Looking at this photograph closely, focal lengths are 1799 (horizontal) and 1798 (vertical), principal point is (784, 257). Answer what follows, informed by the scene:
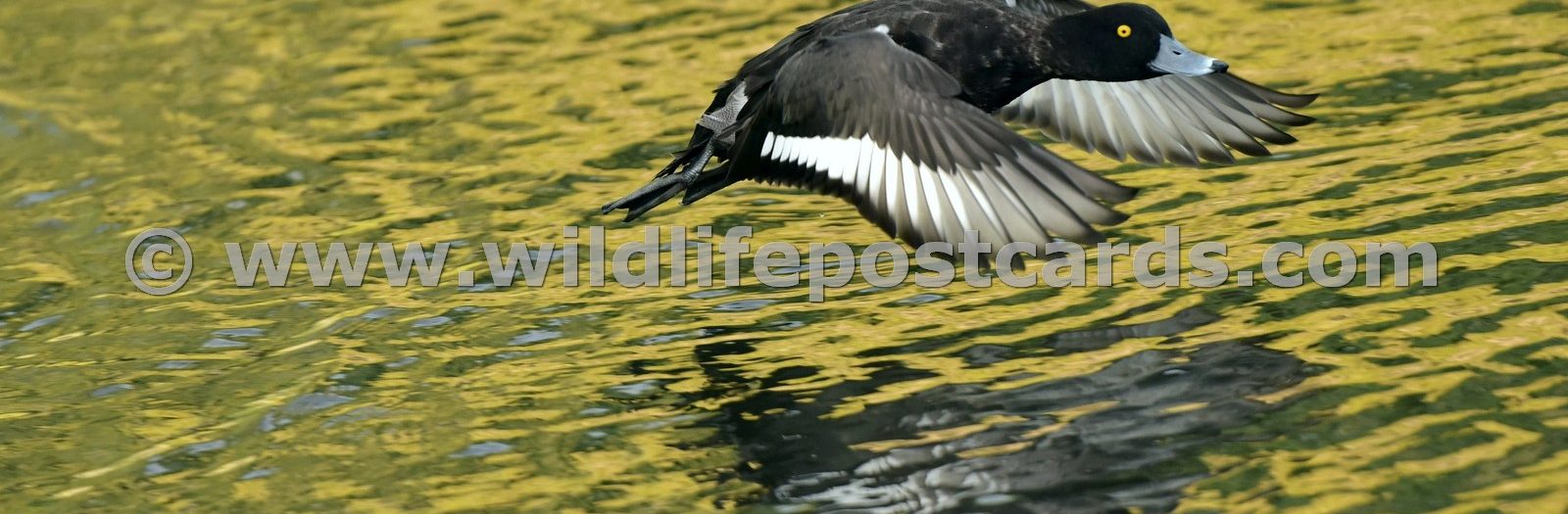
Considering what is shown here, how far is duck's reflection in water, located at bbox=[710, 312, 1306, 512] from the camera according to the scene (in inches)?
208

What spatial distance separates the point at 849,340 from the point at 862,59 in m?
1.09

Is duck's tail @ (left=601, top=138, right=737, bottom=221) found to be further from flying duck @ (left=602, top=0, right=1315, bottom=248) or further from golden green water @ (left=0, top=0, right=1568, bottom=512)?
golden green water @ (left=0, top=0, right=1568, bottom=512)

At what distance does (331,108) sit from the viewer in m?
11.9

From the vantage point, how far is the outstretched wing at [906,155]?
6.01 m

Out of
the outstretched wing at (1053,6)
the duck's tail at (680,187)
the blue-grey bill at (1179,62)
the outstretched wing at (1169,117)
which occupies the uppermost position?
the outstretched wing at (1053,6)

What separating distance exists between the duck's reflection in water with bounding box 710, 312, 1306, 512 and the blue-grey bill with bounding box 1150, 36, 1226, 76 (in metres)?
1.30

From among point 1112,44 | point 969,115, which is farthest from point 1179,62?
point 969,115

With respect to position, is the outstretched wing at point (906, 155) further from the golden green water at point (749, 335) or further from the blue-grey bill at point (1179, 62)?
the blue-grey bill at point (1179, 62)

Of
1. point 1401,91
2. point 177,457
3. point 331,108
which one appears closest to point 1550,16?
point 1401,91

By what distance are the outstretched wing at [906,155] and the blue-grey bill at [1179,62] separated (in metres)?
1.19

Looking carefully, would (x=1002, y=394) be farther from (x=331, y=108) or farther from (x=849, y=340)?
(x=331, y=108)

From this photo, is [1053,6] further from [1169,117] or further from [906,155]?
[906,155]

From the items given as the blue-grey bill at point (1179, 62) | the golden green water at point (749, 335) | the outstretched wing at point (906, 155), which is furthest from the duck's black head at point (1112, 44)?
the outstretched wing at point (906, 155)

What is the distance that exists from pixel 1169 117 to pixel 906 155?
224cm
